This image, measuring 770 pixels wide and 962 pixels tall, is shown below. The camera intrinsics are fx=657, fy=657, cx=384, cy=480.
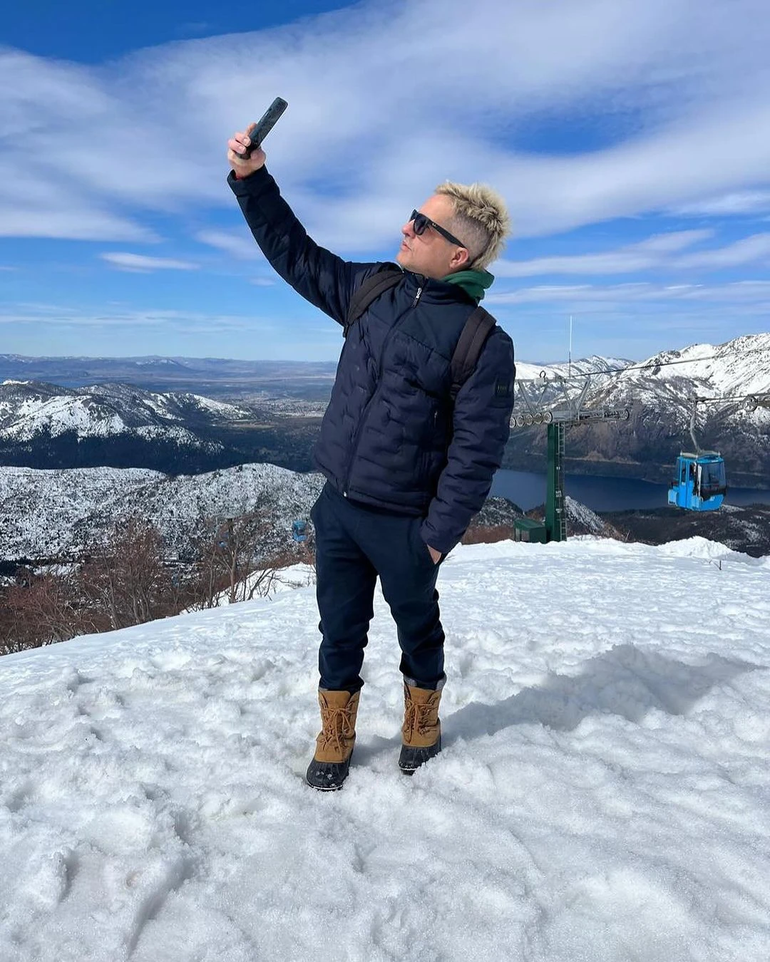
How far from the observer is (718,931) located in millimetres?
2098

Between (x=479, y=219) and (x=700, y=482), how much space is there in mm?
19198

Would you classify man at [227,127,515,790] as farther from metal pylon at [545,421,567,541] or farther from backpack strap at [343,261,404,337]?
metal pylon at [545,421,567,541]

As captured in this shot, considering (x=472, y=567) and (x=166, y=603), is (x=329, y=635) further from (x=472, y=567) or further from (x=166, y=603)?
(x=166, y=603)

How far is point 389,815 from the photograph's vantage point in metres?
2.84

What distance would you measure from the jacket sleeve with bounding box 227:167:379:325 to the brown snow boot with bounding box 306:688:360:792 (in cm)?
188

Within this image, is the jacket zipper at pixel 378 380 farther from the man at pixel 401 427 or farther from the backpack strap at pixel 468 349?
the backpack strap at pixel 468 349

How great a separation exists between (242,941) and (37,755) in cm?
174

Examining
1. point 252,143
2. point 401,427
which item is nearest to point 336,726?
point 401,427

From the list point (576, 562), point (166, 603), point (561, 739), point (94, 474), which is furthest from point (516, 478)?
point (561, 739)

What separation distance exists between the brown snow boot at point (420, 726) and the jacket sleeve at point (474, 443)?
88 cm

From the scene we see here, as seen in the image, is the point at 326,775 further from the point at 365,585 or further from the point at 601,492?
the point at 601,492

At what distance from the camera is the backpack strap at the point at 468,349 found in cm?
278

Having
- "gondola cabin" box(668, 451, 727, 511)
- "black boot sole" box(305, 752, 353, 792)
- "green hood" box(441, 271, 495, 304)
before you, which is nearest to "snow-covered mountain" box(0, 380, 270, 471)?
"gondola cabin" box(668, 451, 727, 511)

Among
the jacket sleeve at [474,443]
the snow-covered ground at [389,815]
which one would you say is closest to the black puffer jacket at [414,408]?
the jacket sleeve at [474,443]
